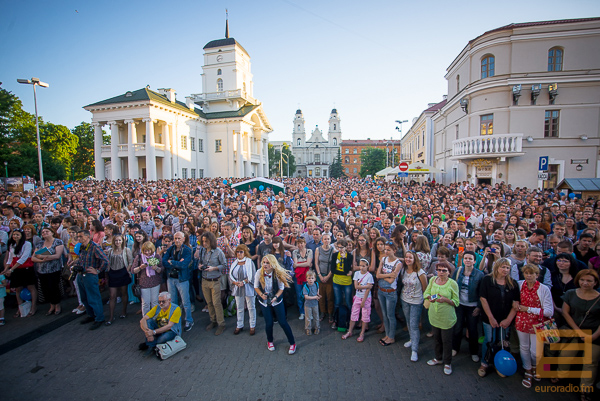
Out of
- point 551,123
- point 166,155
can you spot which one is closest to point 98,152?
point 166,155

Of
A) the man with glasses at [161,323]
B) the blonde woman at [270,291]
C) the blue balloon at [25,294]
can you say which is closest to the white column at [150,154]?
the blue balloon at [25,294]

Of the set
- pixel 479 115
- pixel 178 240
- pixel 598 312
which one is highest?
pixel 479 115

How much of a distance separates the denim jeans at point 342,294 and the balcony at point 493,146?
2014cm

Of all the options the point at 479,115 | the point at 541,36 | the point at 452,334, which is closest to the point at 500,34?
the point at 541,36

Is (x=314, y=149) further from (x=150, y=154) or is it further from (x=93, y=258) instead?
(x=93, y=258)

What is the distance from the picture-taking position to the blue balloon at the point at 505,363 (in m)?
4.05

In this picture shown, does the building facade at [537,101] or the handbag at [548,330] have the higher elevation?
the building facade at [537,101]

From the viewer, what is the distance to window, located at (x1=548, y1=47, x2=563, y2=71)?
2048 cm

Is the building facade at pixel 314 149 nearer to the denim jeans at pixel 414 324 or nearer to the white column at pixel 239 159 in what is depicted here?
the white column at pixel 239 159

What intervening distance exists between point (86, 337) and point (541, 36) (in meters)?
29.0

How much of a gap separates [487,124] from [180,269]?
24.0 metres

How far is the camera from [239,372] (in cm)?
441

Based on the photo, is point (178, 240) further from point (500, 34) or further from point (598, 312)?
point (500, 34)

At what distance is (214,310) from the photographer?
5.91 metres
